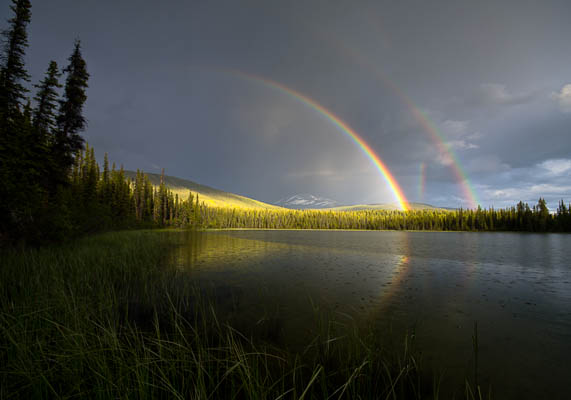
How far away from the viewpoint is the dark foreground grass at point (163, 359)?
3.09m

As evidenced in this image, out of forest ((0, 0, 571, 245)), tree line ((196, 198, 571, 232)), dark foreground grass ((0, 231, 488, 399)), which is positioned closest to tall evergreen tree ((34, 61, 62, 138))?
forest ((0, 0, 571, 245))

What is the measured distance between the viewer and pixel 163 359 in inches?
123

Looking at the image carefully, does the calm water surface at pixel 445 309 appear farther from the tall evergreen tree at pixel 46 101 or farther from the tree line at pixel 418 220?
the tree line at pixel 418 220

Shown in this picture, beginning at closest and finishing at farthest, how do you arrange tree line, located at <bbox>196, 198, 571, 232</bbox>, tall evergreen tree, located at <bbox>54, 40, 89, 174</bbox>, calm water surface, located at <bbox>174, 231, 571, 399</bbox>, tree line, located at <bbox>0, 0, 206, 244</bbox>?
1. calm water surface, located at <bbox>174, 231, 571, 399</bbox>
2. tree line, located at <bbox>0, 0, 206, 244</bbox>
3. tall evergreen tree, located at <bbox>54, 40, 89, 174</bbox>
4. tree line, located at <bbox>196, 198, 571, 232</bbox>

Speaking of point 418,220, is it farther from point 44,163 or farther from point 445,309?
point 44,163

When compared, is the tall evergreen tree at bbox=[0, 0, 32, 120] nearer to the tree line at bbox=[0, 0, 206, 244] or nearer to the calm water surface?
the tree line at bbox=[0, 0, 206, 244]

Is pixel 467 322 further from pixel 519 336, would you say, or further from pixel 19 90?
pixel 19 90

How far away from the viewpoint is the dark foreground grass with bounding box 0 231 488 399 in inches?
122

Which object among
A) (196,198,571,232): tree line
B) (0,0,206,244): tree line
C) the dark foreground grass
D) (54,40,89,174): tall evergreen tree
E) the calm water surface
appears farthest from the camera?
(196,198,571,232): tree line

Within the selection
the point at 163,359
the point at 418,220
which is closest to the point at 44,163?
the point at 163,359

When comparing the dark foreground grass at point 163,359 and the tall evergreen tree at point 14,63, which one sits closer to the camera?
the dark foreground grass at point 163,359

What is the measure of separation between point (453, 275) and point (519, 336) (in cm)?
923

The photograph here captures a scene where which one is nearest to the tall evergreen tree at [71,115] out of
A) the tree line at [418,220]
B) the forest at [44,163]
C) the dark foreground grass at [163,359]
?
the forest at [44,163]

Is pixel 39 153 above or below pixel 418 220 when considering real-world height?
above
